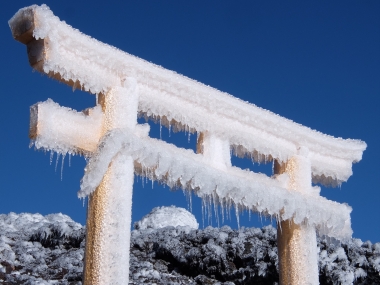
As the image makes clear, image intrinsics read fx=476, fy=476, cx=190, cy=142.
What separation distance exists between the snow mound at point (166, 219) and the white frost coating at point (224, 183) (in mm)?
4299

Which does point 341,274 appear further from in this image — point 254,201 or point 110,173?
point 110,173

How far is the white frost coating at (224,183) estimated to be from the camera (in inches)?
74.0

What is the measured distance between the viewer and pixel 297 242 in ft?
8.47

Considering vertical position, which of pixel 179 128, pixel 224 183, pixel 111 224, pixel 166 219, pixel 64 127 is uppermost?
pixel 166 219

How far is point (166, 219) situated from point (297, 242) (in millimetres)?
4580

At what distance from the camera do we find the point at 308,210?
248cm

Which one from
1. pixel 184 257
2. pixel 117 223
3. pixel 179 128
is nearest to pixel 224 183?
pixel 179 128

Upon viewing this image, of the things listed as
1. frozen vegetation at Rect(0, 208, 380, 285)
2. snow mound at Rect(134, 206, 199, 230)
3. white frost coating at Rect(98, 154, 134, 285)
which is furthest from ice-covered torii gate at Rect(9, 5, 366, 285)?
snow mound at Rect(134, 206, 199, 230)

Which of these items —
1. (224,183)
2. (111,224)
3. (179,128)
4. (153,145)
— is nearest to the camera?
(111,224)

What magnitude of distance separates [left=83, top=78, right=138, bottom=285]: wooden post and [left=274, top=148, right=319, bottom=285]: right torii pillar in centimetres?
104

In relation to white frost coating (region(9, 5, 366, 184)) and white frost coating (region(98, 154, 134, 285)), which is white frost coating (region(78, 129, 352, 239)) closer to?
white frost coating (region(98, 154, 134, 285))

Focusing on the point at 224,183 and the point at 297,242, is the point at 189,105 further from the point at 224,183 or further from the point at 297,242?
the point at 297,242

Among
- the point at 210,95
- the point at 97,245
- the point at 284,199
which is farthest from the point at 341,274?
the point at 97,245

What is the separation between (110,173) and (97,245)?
0.28 m
